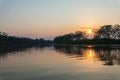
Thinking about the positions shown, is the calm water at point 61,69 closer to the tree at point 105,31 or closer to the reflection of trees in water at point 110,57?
the reflection of trees in water at point 110,57

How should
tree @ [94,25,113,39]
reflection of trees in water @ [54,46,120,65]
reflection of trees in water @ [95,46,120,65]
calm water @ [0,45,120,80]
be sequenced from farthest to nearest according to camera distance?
tree @ [94,25,113,39] < reflection of trees in water @ [54,46,120,65] < reflection of trees in water @ [95,46,120,65] < calm water @ [0,45,120,80]

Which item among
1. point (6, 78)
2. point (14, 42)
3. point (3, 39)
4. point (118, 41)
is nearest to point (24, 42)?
point (14, 42)

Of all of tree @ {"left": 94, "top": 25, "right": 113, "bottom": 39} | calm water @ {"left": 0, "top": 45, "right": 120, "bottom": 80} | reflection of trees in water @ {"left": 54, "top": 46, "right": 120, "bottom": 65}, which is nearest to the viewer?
calm water @ {"left": 0, "top": 45, "right": 120, "bottom": 80}

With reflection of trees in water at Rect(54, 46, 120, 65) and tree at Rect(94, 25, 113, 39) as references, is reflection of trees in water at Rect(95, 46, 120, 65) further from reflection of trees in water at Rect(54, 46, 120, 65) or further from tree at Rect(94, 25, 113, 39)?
tree at Rect(94, 25, 113, 39)

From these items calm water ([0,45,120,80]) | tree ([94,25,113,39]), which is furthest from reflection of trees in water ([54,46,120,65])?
tree ([94,25,113,39])

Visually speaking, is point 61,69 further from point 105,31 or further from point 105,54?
point 105,31

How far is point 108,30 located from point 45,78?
11164 cm

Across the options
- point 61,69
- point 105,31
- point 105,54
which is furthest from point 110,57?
point 105,31

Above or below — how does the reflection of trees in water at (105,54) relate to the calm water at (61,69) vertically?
above

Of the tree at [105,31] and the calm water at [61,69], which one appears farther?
the tree at [105,31]

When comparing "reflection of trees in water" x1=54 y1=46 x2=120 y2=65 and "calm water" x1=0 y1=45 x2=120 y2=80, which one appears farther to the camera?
"reflection of trees in water" x1=54 y1=46 x2=120 y2=65

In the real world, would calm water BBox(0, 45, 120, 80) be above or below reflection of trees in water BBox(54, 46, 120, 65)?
below

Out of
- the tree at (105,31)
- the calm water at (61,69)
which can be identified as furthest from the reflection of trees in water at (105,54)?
the tree at (105,31)

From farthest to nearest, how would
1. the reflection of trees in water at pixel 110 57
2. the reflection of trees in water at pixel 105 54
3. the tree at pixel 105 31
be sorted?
the tree at pixel 105 31
the reflection of trees in water at pixel 105 54
the reflection of trees in water at pixel 110 57
